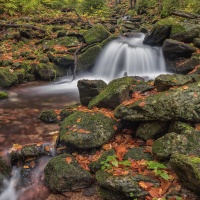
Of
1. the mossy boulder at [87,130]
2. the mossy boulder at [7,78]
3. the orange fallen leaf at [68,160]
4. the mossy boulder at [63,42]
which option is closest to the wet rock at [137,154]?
the mossy boulder at [87,130]

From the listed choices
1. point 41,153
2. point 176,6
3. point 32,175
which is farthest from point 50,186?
point 176,6

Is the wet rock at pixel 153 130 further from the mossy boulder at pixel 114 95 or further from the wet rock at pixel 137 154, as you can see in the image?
the mossy boulder at pixel 114 95

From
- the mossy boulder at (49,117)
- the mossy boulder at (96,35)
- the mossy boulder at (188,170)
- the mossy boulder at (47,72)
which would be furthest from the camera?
the mossy boulder at (96,35)

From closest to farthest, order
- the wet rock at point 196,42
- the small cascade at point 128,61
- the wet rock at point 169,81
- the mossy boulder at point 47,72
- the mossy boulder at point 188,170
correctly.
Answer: the mossy boulder at point 188,170 < the wet rock at point 169,81 < the wet rock at point 196,42 < the mossy boulder at point 47,72 < the small cascade at point 128,61

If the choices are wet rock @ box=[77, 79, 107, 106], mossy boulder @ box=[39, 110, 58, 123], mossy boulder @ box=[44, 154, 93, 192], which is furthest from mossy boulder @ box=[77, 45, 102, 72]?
mossy boulder @ box=[44, 154, 93, 192]

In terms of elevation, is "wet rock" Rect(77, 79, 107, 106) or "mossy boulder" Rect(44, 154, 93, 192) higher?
"wet rock" Rect(77, 79, 107, 106)

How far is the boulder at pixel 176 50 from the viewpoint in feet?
30.9

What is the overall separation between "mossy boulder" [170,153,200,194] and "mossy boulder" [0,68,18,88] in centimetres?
797

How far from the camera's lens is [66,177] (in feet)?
12.6

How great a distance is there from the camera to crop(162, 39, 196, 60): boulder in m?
9.42

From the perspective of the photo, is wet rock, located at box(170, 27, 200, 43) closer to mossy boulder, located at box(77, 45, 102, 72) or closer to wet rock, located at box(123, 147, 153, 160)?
mossy boulder, located at box(77, 45, 102, 72)

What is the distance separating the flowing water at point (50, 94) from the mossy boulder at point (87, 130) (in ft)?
2.94

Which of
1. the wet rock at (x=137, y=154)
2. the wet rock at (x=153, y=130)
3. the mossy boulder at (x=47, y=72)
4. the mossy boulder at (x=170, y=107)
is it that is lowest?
the mossy boulder at (x=47, y=72)

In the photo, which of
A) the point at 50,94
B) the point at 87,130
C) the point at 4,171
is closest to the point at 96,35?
the point at 50,94
